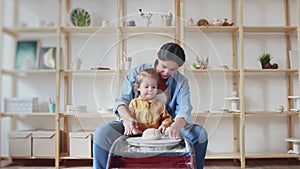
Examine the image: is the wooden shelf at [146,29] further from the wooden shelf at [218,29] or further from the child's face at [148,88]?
the wooden shelf at [218,29]

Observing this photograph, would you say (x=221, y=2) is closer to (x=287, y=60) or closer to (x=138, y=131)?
(x=287, y=60)

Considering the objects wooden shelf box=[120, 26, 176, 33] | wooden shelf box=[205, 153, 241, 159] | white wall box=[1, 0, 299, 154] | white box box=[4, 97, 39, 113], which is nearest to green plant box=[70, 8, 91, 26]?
white wall box=[1, 0, 299, 154]

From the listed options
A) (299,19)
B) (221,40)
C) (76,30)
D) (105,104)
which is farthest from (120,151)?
(299,19)

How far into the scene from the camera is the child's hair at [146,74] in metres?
1.23

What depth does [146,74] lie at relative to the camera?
123 cm

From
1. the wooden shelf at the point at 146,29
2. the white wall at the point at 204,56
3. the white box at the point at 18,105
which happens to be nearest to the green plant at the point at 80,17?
the white wall at the point at 204,56

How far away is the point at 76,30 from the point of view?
1812mm

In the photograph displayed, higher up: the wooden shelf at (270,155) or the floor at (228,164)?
the wooden shelf at (270,155)

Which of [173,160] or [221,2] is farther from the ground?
[221,2]

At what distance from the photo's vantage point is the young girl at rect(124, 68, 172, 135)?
123 centimetres

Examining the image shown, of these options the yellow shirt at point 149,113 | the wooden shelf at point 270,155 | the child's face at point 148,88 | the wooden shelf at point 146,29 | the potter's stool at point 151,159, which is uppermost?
the wooden shelf at point 146,29

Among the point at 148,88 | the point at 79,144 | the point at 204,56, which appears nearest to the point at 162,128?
the point at 148,88

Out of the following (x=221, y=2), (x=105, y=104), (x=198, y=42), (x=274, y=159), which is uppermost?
(x=221, y=2)

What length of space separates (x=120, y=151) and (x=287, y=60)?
1.62m
